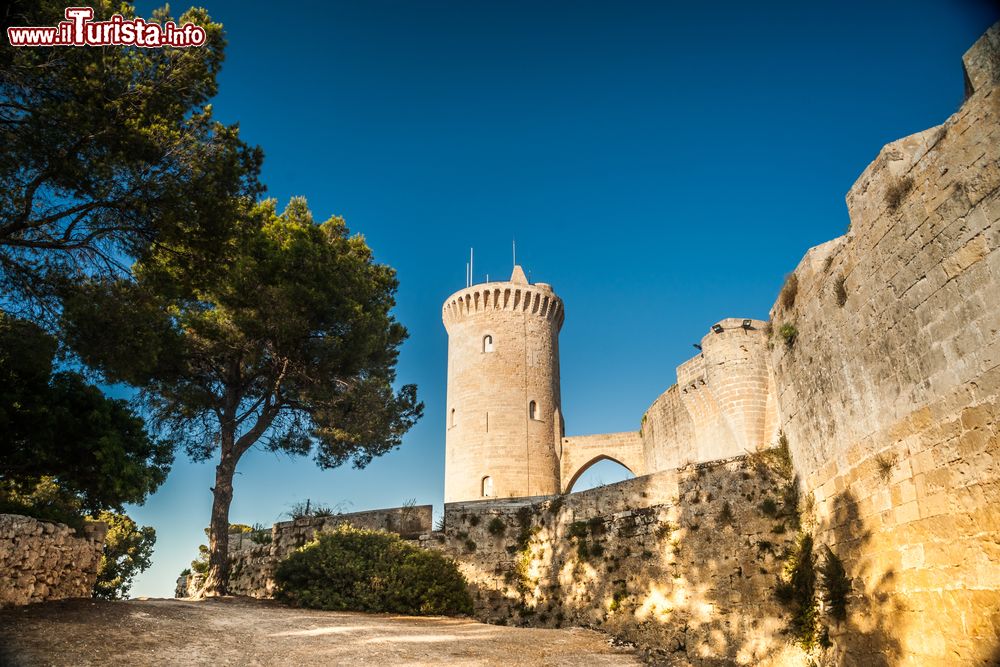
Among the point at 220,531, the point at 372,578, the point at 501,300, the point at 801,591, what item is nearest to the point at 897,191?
the point at 801,591

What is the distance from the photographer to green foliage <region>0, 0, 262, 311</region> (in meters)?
8.42

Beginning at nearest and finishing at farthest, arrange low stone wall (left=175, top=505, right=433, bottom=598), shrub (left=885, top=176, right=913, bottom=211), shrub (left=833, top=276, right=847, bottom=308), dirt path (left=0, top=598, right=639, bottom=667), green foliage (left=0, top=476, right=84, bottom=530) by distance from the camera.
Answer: shrub (left=885, top=176, right=913, bottom=211), dirt path (left=0, top=598, right=639, bottom=667), shrub (left=833, top=276, right=847, bottom=308), green foliage (left=0, top=476, right=84, bottom=530), low stone wall (left=175, top=505, right=433, bottom=598)

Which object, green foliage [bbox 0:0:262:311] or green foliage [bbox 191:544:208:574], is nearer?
green foliage [bbox 0:0:262:311]

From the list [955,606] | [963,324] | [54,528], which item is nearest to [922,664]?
[955,606]

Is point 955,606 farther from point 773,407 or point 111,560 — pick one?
point 111,560

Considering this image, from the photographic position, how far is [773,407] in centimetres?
1698

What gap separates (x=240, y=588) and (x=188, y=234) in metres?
8.78

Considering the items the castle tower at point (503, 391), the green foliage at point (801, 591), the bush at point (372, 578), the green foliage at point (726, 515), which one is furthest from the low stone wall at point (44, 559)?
the castle tower at point (503, 391)

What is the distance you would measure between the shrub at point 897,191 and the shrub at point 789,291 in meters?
2.43

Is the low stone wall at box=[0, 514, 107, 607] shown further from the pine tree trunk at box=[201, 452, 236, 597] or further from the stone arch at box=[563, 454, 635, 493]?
the stone arch at box=[563, 454, 635, 493]

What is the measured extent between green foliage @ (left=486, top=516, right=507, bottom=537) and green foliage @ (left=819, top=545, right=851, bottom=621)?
255 inches

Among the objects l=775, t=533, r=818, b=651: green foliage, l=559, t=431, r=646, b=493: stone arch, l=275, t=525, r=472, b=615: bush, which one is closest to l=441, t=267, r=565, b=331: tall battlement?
l=559, t=431, r=646, b=493: stone arch

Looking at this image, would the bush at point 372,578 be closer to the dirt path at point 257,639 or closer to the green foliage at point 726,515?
the dirt path at point 257,639

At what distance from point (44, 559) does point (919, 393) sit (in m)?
10.3
